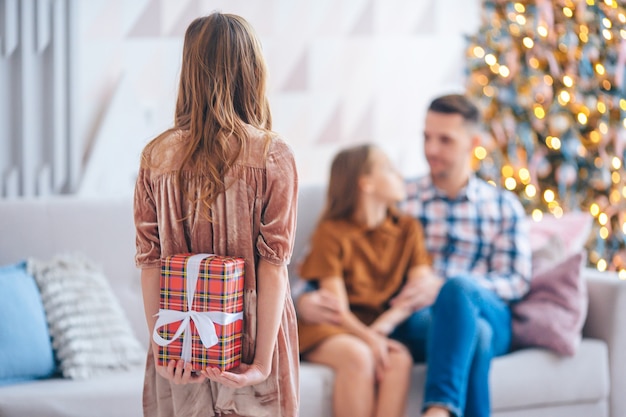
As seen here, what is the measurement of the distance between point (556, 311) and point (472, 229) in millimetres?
392

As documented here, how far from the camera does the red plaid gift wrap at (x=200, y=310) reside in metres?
1.39

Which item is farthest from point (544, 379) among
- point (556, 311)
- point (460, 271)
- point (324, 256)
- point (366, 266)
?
point (324, 256)

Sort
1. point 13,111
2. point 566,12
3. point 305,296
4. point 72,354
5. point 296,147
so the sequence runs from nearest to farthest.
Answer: point 72,354 → point 305,296 → point 13,111 → point 566,12 → point 296,147

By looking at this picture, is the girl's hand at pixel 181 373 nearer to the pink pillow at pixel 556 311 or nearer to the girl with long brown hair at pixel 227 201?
the girl with long brown hair at pixel 227 201

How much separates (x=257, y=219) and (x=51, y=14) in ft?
5.44

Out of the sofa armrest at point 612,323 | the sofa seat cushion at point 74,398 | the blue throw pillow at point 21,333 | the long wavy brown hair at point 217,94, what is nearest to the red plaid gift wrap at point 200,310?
the long wavy brown hair at point 217,94

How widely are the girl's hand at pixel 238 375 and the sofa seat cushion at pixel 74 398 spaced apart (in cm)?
84

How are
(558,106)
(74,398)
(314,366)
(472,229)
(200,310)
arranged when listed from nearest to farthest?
(200,310), (74,398), (314,366), (472,229), (558,106)

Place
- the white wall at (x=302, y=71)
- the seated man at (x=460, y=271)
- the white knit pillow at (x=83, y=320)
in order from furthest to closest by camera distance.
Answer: the white wall at (x=302, y=71)
the seated man at (x=460, y=271)
the white knit pillow at (x=83, y=320)

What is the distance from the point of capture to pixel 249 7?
10.7ft

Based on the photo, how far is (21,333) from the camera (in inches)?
87.4

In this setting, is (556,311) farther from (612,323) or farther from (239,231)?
(239,231)

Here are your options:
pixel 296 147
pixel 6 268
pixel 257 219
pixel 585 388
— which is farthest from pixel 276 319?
pixel 296 147

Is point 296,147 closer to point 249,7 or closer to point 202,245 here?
point 249,7
